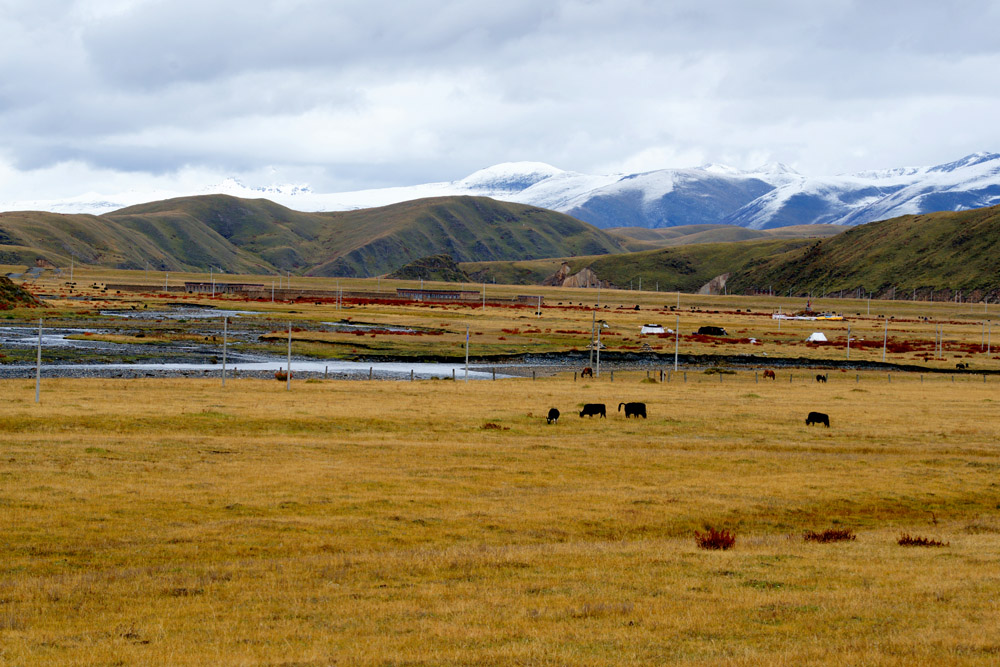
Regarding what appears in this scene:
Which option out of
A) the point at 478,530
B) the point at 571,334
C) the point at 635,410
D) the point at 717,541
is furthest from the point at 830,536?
the point at 571,334

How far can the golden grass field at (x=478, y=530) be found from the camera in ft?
43.2

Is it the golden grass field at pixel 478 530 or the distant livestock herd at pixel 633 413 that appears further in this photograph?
the distant livestock herd at pixel 633 413

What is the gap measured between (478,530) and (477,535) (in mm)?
423

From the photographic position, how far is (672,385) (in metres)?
68.9

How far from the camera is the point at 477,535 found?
22.5m

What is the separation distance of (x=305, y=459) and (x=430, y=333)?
88.3 meters

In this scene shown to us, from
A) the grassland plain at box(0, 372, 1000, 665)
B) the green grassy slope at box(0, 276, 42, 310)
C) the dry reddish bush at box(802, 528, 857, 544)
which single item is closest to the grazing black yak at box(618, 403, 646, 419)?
the grassland plain at box(0, 372, 1000, 665)

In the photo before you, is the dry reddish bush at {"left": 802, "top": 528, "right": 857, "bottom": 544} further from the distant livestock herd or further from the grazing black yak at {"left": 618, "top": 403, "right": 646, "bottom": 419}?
the grazing black yak at {"left": 618, "top": 403, "right": 646, "bottom": 419}

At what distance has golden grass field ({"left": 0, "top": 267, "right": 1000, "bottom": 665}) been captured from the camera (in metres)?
13.2

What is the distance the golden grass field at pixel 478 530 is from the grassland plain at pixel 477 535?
0.09 metres

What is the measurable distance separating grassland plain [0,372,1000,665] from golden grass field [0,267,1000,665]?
93 millimetres

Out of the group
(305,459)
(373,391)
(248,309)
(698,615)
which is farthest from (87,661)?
(248,309)

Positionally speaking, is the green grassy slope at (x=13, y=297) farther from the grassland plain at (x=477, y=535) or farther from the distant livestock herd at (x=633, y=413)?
the distant livestock herd at (x=633, y=413)

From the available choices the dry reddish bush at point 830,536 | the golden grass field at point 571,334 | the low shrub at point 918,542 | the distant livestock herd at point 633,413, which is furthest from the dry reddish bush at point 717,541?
the golden grass field at point 571,334
